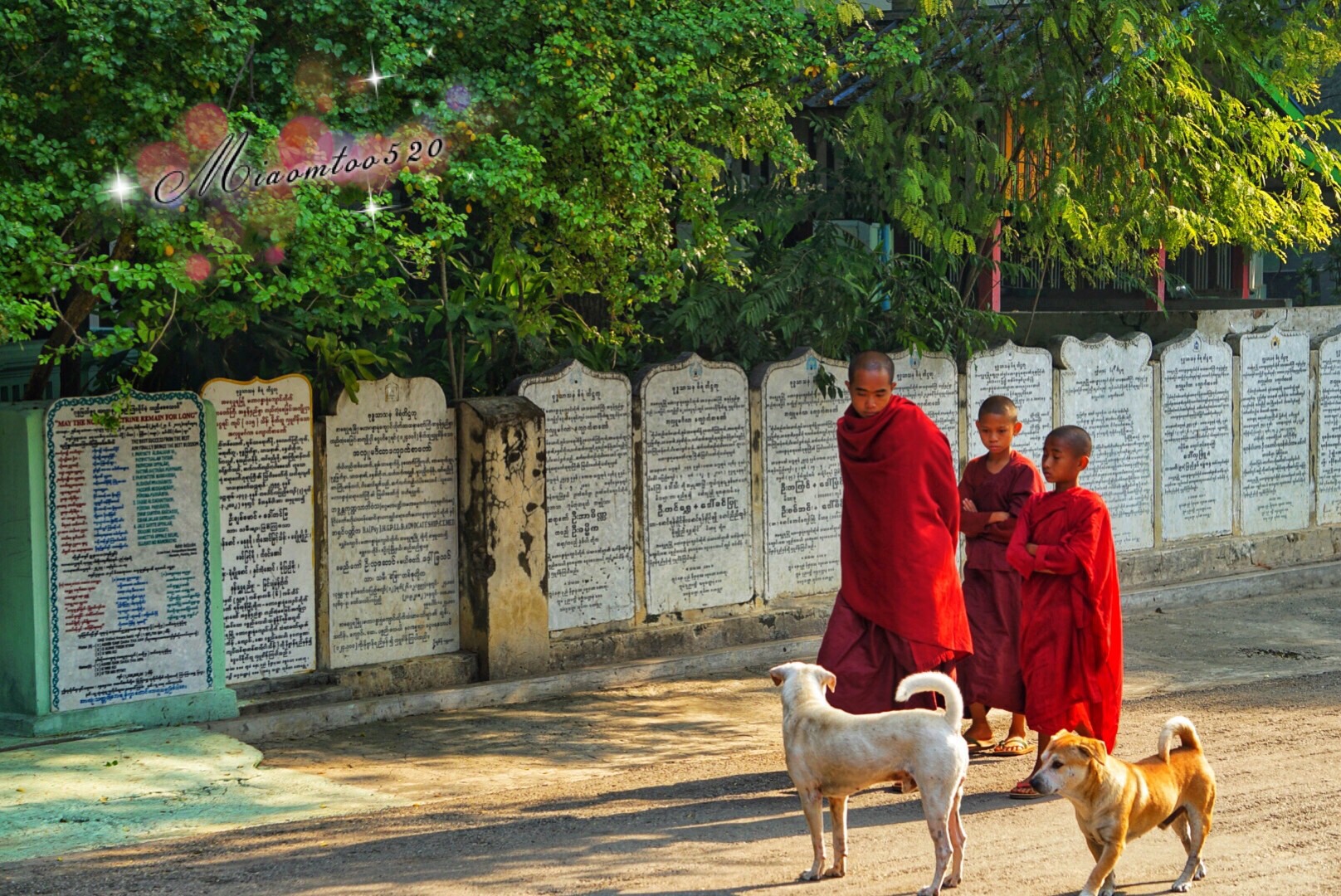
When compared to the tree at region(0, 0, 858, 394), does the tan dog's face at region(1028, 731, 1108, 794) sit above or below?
below

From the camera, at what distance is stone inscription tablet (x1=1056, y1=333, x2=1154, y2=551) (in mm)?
12211

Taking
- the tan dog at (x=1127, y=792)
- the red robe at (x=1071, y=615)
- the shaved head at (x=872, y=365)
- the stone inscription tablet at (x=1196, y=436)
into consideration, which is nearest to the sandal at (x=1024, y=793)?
the red robe at (x=1071, y=615)

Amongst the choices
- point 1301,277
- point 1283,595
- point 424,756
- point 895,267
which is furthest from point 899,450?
point 1301,277

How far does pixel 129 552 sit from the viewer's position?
8141 mm

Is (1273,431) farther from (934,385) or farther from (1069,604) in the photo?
(1069,604)

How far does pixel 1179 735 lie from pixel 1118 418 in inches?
265

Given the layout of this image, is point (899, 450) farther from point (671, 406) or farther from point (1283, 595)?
point (1283, 595)

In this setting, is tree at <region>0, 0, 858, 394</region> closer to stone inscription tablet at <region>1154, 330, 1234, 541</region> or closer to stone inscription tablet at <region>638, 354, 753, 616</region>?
stone inscription tablet at <region>638, 354, 753, 616</region>

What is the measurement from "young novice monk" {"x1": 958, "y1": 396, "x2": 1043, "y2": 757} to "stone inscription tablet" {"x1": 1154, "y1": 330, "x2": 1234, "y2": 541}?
4.95 meters

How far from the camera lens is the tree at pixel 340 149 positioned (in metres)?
7.13

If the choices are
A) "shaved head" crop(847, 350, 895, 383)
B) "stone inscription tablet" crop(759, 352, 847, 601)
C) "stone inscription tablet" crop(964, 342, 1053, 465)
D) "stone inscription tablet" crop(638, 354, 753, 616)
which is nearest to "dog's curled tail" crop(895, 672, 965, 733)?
"shaved head" crop(847, 350, 895, 383)

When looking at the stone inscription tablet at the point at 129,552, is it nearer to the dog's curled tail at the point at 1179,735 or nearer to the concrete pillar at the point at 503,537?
the concrete pillar at the point at 503,537

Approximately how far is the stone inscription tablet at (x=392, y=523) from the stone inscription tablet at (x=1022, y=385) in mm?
4100

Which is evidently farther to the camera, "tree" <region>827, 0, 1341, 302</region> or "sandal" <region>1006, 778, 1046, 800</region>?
"tree" <region>827, 0, 1341, 302</region>
